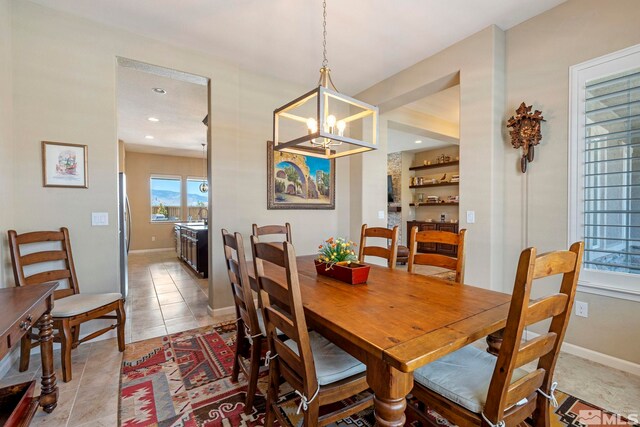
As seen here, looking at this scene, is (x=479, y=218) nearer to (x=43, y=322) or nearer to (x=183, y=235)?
(x=43, y=322)

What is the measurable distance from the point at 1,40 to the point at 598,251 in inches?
192

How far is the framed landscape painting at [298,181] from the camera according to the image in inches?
147

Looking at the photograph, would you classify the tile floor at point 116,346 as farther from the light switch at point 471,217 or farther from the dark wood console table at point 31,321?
the light switch at point 471,217

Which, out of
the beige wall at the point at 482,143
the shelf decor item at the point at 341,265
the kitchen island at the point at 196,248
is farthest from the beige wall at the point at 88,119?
the beige wall at the point at 482,143

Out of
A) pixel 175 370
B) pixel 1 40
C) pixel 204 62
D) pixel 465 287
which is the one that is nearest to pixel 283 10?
pixel 204 62

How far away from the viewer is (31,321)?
4.65ft

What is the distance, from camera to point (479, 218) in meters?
2.76

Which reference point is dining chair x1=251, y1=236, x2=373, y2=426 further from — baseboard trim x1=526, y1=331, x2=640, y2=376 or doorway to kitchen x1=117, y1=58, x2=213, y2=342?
baseboard trim x1=526, y1=331, x2=640, y2=376

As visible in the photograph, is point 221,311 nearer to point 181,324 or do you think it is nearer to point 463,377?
point 181,324

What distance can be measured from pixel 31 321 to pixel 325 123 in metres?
1.88

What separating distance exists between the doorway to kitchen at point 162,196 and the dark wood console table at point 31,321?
1.03 metres

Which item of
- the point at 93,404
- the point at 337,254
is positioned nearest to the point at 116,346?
the point at 93,404

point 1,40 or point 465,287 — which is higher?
point 1,40

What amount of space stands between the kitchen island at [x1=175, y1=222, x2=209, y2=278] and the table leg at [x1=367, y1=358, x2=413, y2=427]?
3.80 metres
